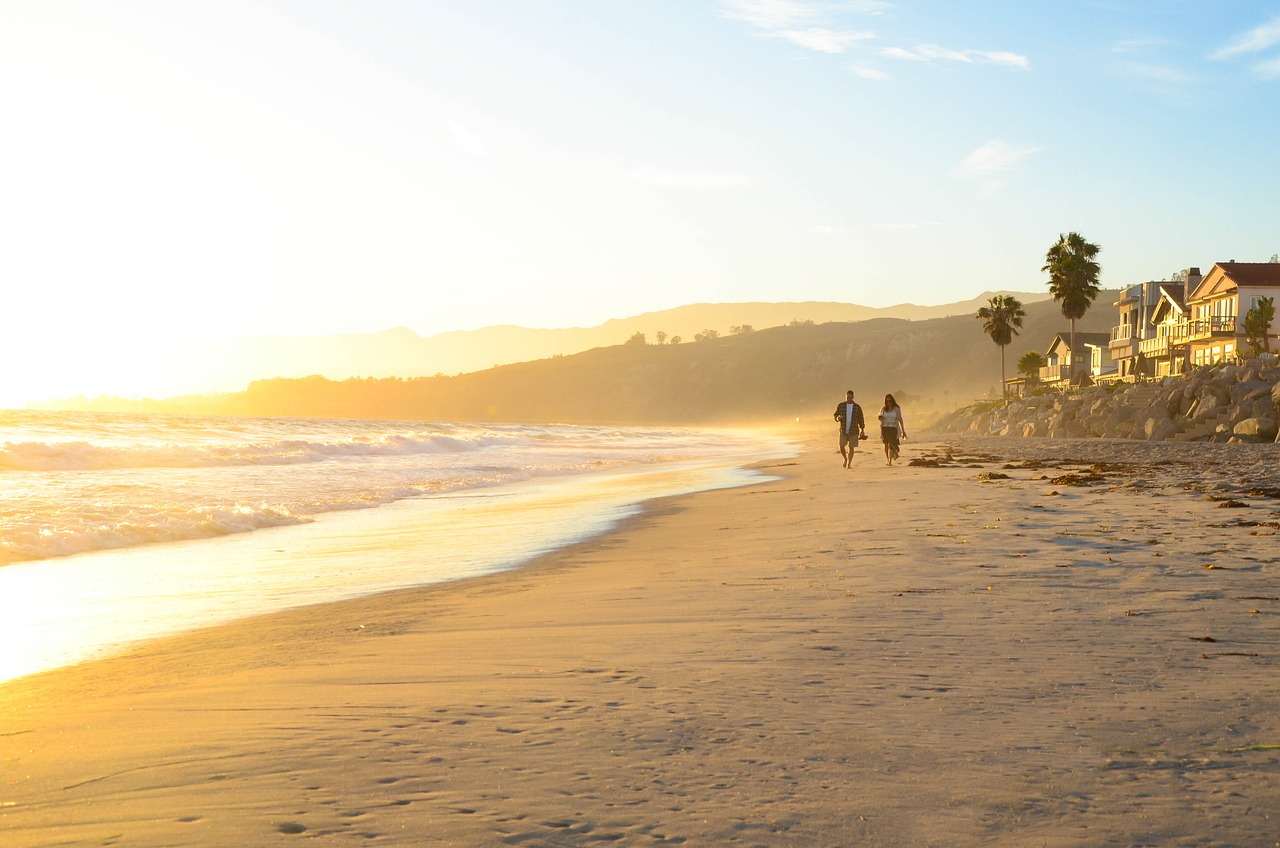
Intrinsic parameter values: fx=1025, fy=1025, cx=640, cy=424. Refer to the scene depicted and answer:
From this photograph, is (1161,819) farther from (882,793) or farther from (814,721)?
(814,721)

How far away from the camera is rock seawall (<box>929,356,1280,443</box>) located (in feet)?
108

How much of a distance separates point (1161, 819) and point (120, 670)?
5079 millimetres

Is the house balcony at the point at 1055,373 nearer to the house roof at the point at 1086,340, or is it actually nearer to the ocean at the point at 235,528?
the house roof at the point at 1086,340

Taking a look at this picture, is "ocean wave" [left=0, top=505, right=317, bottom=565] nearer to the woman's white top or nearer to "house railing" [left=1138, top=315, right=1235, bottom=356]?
the woman's white top

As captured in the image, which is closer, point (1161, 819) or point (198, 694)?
point (1161, 819)

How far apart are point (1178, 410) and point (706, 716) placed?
39783 mm

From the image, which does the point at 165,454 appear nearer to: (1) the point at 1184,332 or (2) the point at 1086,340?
(1) the point at 1184,332

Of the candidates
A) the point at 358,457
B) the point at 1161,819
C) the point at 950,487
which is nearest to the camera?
the point at 1161,819

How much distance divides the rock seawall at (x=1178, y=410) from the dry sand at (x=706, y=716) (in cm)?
2813

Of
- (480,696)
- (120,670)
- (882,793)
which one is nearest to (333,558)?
(120,670)

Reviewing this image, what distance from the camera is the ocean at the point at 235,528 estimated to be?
25.6 feet

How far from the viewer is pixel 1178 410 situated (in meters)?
38.6

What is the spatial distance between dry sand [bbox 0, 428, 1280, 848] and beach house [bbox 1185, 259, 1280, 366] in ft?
184

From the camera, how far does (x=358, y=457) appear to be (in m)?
34.4
